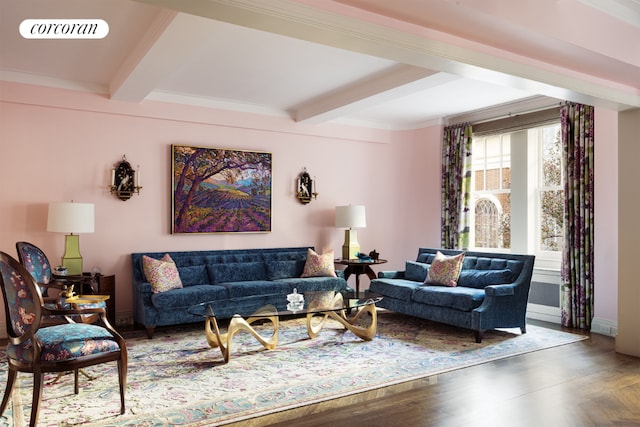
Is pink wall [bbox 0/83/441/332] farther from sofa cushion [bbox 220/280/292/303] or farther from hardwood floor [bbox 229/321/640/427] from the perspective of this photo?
hardwood floor [bbox 229/321/640/427]

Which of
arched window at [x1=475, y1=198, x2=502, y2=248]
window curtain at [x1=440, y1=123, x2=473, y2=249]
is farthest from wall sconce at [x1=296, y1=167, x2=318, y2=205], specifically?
arched window at [x1=475, y1=198, x2=502, y2=248]

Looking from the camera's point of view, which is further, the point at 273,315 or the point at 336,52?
the point at 336,52

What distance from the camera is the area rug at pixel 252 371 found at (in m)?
3.37

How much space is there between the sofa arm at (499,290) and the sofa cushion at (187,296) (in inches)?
112

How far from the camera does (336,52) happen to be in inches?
185

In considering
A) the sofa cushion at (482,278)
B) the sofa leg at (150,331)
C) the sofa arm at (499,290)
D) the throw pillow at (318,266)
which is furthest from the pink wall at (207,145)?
the sofa arm at (499,290)

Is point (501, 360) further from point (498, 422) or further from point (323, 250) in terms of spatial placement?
point (323, 250)

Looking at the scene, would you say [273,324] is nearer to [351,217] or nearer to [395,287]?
[395,287]

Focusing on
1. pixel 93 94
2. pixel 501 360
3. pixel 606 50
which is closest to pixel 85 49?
pixel 93 94

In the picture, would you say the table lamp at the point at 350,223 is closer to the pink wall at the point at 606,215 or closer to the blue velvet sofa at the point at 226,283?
the blue velvet sofa at the point at 226,283

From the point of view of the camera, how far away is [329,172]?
7609 millimetres

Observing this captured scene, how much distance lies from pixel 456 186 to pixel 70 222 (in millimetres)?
5030

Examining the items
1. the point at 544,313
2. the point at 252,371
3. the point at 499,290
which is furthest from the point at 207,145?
the point at 544,313

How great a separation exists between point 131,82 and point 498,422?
4421 mm
